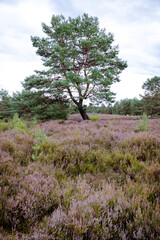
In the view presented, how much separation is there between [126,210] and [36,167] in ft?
6.19

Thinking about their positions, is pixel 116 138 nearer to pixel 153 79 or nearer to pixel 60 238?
pixel 60 238

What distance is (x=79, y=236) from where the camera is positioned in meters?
1.21

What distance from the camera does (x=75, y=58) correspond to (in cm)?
1171

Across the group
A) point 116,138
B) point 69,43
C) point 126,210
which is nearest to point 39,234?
point 126,210

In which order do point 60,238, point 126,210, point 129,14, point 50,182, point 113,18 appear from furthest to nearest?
point 113,18 → point 129,14 → point 50,182 → point 126,210 → point 60,238

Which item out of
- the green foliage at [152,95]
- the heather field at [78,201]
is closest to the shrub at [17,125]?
the heather field at [78,201]

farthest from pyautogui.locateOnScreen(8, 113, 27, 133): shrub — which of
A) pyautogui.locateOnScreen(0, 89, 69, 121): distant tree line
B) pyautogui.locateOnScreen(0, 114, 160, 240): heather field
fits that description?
pyautogui.locateOnScreen(0, 114, 160, 240): heather field

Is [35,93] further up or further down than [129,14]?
further down

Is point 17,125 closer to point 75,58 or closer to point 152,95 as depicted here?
point 75,58

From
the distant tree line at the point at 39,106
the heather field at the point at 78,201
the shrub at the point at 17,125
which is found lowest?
the heather field at the point at 78,201

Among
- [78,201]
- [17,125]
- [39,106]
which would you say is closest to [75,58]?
[39,106]

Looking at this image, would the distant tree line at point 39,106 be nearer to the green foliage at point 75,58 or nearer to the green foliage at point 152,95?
the green foliage at point 75,58

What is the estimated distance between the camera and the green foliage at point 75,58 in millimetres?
10398

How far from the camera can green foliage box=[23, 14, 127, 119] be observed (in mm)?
10398
